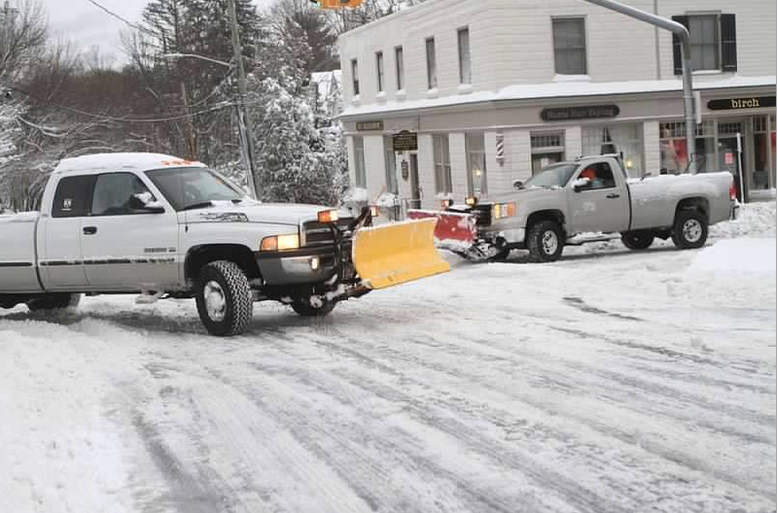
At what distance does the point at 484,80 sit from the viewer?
97.0ft

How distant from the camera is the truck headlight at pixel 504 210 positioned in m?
18.7

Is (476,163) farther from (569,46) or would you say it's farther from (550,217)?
(550,217)

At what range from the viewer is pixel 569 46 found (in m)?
29.7

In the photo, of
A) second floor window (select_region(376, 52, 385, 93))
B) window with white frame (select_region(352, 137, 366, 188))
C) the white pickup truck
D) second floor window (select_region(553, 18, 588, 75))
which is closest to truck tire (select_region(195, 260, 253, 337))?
the white pickup truck

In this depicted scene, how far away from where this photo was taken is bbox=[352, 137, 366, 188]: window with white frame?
1656 inches

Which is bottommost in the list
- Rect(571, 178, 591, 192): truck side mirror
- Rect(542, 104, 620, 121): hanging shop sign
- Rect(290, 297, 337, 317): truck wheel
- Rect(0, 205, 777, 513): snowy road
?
Rect(0, 205, 777, 513): snowy road

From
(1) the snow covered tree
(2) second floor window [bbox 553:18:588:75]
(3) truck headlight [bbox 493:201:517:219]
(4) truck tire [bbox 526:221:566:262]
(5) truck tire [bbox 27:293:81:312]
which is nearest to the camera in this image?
(5) truck tire [bbox 27:293:81:312]

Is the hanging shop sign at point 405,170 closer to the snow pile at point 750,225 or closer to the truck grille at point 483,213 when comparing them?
the snow pile at point 750,225

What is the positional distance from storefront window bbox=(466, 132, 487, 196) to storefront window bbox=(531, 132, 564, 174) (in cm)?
158

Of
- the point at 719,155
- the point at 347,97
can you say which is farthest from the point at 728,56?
the point at 347,97

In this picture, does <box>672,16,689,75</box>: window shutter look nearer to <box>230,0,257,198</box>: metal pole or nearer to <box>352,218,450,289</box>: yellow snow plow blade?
<box>230,0,257,198</box>: metal pole

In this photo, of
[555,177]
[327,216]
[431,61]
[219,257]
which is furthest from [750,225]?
[219,257]

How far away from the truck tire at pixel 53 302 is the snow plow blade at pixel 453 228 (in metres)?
6.59

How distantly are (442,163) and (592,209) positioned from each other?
1506cm
